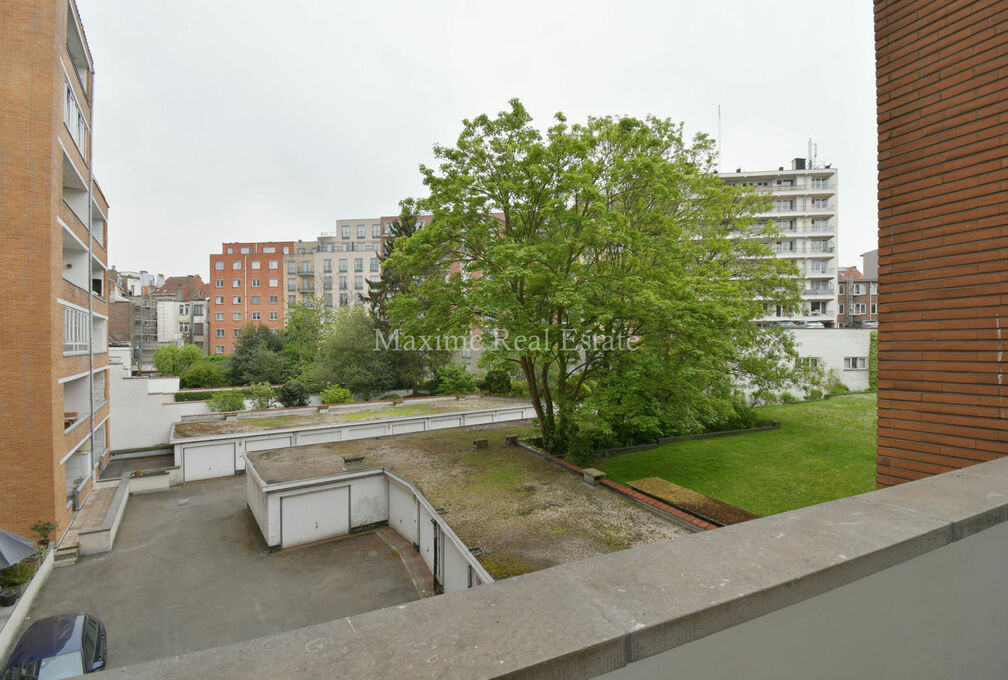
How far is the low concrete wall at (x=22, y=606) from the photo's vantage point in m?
9.41

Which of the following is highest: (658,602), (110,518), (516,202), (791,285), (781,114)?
(781,114)

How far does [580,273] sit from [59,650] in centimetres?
1409

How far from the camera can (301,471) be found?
1551 centimetres

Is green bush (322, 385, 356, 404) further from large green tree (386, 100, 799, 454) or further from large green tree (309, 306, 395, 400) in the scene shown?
large green tree (386, 100, 799, 454)

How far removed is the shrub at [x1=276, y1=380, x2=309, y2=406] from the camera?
31.9 m

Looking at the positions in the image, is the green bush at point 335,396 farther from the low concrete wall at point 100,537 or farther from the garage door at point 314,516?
the garage door at point 314,516

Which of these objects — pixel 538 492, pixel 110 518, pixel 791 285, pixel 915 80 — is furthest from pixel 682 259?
pixel 110 518

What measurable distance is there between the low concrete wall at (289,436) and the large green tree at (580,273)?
30.0 feet

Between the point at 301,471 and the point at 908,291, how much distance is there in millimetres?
15927

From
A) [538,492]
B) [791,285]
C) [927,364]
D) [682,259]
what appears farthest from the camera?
[791,285]

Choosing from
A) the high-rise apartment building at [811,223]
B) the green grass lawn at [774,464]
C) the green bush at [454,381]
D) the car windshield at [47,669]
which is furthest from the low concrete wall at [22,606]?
the high-rise apartment building at [811,223]

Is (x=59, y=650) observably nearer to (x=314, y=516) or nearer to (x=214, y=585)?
(x=214, y=585)

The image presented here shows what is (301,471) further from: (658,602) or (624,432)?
(658,602)

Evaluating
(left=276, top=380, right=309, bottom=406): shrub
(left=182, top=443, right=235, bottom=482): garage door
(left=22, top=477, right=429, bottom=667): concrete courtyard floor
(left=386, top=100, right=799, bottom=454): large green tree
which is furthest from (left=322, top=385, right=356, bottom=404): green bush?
(left=386, top=100, right=799, bottom=454): large green tree
